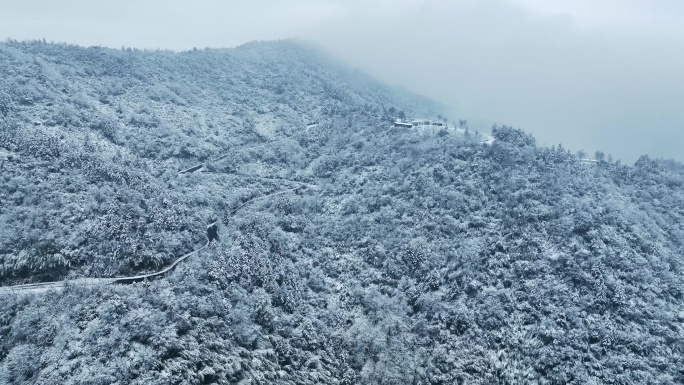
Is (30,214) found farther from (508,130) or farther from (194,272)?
(508,130)

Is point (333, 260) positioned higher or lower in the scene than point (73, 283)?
lower

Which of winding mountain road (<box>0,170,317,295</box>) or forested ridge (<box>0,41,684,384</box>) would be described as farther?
winding mountain road (<box>0,170,317,295</box>)

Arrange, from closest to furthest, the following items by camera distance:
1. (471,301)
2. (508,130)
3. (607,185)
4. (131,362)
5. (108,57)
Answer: (131,362)
(471,301)
(607,185)
(508,130)
(108,57)

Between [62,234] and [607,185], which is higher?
[607,185]

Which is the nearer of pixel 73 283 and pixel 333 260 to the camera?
pixel 73 283

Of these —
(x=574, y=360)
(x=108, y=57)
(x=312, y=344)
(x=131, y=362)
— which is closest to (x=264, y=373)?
(x=312, y=344)

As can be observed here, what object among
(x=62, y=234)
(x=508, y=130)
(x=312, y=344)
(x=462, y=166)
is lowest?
(x=312, y=344)

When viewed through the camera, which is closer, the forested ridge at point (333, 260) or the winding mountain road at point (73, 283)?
the forested ridge at point (333, 260)

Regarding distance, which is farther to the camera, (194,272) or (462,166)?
(462,166)
